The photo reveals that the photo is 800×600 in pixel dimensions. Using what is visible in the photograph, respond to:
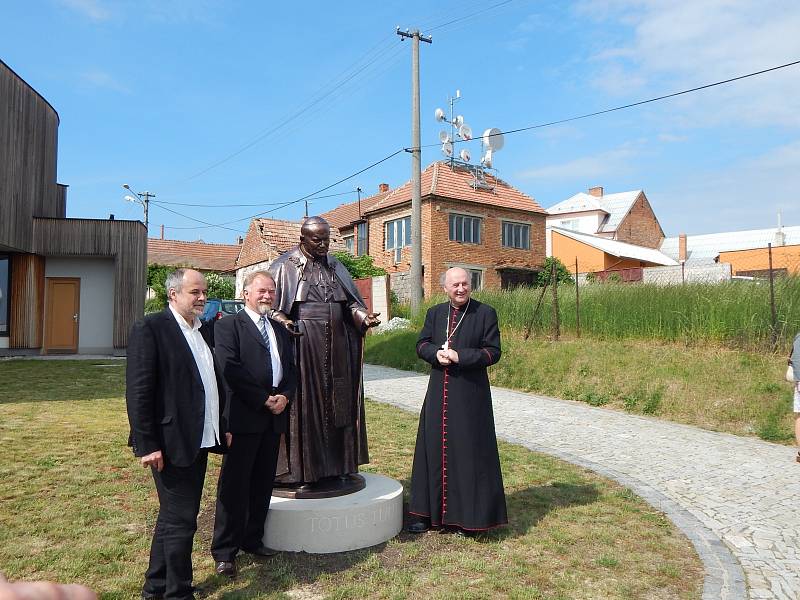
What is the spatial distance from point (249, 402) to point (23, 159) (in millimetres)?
17670

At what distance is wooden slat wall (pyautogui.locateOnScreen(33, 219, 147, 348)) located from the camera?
19438mm

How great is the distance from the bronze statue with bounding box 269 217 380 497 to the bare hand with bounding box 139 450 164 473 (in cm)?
132

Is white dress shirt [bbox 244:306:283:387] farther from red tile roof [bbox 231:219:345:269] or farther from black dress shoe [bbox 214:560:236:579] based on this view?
red tile roof [bbox 231:219:345:269]

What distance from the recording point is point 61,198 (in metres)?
22.1

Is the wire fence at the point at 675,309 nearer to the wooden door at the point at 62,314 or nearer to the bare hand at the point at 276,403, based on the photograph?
the bare hand at the point at 276,403

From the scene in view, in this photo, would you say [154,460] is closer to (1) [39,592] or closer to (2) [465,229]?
(1) [39,592]

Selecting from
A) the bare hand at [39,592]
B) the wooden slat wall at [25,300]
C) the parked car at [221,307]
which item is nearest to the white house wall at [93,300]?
the wooden slat wall at [25,300]

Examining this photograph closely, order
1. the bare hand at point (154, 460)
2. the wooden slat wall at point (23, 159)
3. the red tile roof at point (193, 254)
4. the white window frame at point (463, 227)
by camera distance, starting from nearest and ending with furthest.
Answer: the bare hand at point (154, 460) < the wooden slat wall at point (23, 159) < the white window frame at point (463, 227) < the red tile roof at point (193, 254)

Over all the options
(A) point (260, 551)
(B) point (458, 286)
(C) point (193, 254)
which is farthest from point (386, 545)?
(C) point (193, 254)

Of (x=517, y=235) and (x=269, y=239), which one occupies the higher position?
(x=269, y=239)

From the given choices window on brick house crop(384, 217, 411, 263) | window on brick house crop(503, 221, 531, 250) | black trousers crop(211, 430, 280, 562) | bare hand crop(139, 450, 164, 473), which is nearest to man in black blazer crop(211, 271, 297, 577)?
black trousers crop(211, 430, 280, 562)

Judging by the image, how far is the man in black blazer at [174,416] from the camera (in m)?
3.52

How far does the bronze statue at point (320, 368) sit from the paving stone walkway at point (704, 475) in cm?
252

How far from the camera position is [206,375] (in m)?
3.77
